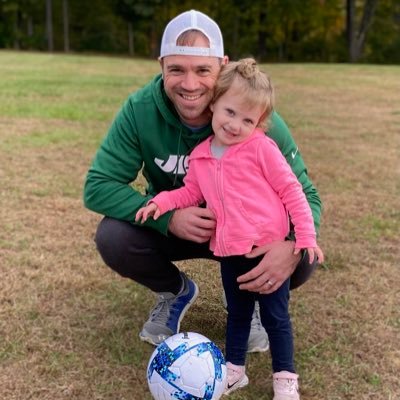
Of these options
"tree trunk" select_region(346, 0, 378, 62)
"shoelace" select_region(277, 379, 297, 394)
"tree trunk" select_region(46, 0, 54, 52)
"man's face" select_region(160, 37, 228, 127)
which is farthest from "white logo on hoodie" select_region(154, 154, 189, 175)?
"tree trunk" select_region(46, 0, 54, 52)

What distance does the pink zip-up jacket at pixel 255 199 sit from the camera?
2.12m

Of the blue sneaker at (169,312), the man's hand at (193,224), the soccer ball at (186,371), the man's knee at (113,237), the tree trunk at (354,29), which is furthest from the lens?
the tree trunk at (354,29)

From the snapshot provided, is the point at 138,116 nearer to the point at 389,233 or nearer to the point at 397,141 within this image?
the point at 389,233

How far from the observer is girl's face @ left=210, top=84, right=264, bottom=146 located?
212cm

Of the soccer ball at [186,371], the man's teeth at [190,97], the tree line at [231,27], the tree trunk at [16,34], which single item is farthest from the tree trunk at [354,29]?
the soccer ball at [186,371]

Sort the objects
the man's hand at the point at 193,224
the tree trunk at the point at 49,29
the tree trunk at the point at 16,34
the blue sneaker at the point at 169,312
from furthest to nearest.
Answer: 1. the tree trunk at the point at 16,34
2. the tree trunk at the point at 49,29
3. the blue sneaker at the point at 169,312
4. the man's hand at the point at 193,224

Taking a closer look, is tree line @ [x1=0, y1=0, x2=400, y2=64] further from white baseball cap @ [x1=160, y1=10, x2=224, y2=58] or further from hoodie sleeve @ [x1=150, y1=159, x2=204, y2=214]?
hoodie sleeve @ [x1=150, y1=159, x2=204, y2=214]

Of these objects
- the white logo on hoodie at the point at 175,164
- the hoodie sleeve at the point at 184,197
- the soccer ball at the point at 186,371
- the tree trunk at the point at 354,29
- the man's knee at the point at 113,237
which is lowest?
the soccer ball at the point at 186,371

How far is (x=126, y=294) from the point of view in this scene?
10.4 feet

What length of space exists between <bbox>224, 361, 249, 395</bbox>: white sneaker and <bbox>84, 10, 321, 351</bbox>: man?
25cm

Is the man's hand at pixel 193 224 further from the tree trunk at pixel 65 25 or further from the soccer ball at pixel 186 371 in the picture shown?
the tree trunk at pixel 65 25

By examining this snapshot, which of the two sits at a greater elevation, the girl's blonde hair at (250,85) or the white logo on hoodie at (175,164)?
the girl's blonde hair at (250,85)

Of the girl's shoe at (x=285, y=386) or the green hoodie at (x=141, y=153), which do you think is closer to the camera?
the girl's shoe at (x=285, y=386)

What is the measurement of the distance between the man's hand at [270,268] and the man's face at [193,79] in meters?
0.59
